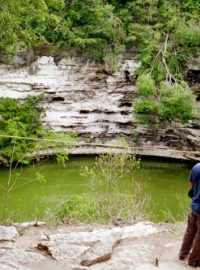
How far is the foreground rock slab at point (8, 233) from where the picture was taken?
6.90 metres

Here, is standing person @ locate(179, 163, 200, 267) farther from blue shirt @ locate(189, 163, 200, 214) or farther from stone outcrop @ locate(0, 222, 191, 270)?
stone outcrop @ locate(0, 222, 191, 270)

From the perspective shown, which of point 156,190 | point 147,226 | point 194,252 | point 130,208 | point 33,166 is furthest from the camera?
point 33,166

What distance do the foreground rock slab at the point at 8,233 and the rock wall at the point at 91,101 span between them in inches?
523

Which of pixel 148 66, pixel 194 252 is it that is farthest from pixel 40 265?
pixel 148 66

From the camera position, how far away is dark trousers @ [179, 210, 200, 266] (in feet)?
19.5

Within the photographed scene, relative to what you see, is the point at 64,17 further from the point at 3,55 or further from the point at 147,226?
the point at 147,226

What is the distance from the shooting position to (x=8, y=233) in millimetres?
7062

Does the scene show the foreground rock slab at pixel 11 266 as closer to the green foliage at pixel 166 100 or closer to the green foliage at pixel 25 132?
the green foliage at pixel 25 132

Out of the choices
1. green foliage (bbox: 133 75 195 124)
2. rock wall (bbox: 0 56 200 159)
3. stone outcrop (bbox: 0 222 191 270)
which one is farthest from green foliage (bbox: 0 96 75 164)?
stone outcrop (bbox: 0 222 191 270)

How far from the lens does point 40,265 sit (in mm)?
6016

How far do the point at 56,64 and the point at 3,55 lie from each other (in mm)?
2254

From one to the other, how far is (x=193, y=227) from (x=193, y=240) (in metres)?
0.21

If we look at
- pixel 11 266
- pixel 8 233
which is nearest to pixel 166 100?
pixel 8 233

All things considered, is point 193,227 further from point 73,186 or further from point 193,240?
point 73,186
